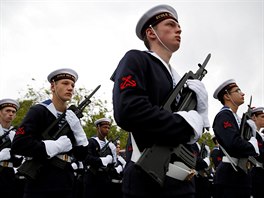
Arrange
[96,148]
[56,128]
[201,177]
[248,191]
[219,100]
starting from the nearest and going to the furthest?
[56,128]
[248,191]
[219,100]
[96,148]
[201,177]

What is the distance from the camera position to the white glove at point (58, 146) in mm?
4438

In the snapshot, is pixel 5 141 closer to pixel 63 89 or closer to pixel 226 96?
pixel 63 89

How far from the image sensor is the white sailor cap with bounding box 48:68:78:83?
5.32 m

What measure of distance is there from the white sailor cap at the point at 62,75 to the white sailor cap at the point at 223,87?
A: 2356mm

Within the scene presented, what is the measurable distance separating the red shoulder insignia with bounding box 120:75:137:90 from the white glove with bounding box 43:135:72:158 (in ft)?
6.75

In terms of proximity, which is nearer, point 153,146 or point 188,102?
point 153,146

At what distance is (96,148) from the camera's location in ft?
33.0

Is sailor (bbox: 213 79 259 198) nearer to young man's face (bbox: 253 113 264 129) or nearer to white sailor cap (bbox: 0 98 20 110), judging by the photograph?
young man's face (bbox: 253 113 264 129)

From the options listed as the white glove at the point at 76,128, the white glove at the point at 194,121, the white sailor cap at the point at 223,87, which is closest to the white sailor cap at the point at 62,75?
the white glove at the point at 76,128

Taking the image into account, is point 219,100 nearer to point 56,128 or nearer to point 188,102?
point 56,128

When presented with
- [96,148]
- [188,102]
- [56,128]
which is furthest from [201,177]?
[188,102]

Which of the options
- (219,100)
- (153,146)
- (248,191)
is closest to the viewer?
(153,146)

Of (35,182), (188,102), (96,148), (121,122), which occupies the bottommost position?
(35,182)

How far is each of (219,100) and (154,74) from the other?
3794 millimetres
